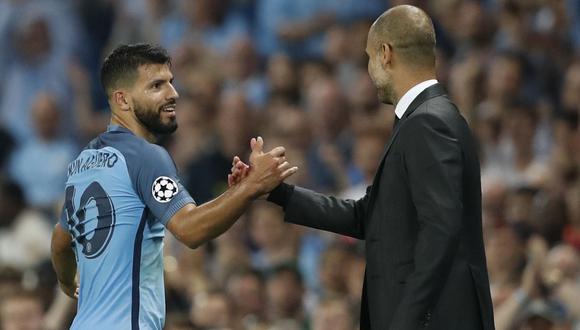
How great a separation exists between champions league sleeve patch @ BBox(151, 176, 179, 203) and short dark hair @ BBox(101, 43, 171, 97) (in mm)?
469

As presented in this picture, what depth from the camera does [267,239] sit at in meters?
8.48

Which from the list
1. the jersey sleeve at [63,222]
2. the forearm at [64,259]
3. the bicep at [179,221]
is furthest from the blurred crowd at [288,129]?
the bicep at [179,221]

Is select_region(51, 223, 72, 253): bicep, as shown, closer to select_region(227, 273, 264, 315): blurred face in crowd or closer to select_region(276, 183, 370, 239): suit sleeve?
select_region(276, 183, 370, 239): suit sleeve

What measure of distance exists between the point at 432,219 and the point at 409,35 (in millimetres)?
738

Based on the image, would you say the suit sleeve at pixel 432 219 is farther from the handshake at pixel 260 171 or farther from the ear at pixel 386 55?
the handshake at pixel 260 171

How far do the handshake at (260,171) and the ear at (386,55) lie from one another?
0.53m

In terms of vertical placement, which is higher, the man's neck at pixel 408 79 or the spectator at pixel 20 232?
the man's neck at pixel 408 79

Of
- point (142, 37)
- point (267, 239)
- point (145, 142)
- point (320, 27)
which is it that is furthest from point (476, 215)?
point (142, 37)

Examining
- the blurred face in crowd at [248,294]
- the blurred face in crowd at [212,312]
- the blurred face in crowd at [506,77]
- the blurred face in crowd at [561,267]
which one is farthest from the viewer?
the blurred face in crowd at [506,77]

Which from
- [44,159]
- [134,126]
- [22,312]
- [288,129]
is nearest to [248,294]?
[22,312]

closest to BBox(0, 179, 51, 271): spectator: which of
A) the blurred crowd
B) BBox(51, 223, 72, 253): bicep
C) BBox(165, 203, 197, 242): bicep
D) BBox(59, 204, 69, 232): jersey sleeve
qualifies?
the blurred crowd

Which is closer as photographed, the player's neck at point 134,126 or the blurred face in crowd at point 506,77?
the player's neck at point 134,126

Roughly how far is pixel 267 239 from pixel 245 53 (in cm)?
222

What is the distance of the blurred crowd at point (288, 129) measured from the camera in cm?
741
